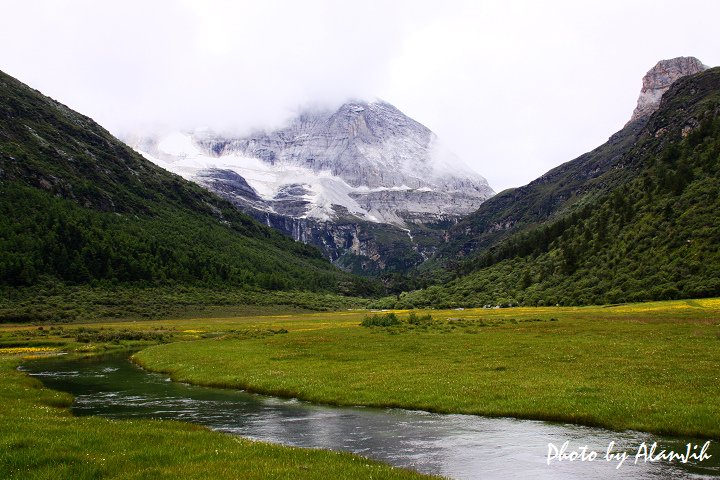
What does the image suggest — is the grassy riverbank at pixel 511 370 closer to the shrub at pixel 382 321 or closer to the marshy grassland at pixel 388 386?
the marshy grassland at pixel 388 386

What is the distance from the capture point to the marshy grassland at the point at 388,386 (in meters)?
17.7

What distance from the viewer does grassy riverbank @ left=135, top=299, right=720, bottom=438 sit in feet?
89.8

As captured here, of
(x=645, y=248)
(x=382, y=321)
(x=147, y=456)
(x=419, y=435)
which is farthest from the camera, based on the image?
(x=645, y=248)

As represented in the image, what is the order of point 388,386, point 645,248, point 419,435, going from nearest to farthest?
point 419,435, point 388,386, point 645,248

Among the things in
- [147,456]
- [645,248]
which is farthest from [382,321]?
[645,248]

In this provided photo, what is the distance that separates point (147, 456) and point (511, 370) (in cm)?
2955

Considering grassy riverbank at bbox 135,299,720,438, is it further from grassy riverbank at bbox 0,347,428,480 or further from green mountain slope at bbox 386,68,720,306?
green mountain slope at bbox 386,68,720,306

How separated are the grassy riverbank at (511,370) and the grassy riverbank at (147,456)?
46.3 ft

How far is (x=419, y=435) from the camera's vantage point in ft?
83.9

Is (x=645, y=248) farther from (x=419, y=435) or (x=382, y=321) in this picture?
(x=419, y=435)

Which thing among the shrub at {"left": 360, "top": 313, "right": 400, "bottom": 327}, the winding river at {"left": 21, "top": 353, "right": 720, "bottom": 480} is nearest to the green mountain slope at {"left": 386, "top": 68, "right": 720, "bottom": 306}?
the shrub at {"left": 360, "top": 313, "right": 400, "bottom": 327}

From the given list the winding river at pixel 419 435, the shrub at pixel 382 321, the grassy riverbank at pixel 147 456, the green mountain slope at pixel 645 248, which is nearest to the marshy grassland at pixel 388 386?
the grassy riverbank at pixel 147 456

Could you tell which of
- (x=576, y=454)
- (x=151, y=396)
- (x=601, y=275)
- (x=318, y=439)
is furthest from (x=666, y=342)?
(x=601, y=275)

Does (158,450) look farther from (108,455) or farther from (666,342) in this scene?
(666,342)
